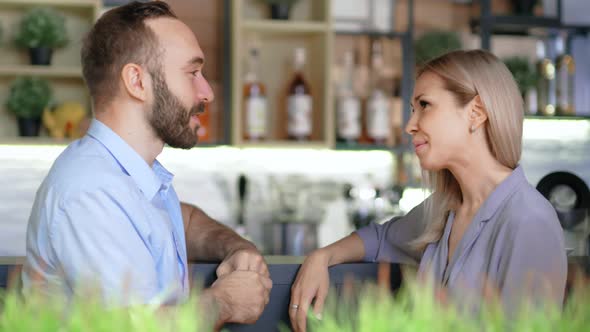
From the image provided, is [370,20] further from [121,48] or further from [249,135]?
[121,48]

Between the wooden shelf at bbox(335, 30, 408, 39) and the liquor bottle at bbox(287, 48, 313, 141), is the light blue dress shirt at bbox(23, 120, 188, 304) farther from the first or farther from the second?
the wooden shelf at bbox(335, 30, 408, 39)

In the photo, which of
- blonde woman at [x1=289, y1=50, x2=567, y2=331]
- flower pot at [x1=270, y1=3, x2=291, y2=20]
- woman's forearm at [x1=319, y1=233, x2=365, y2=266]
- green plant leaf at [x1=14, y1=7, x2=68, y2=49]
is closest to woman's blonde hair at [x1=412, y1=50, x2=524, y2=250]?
blonde woman at [x1=289, y1=50, x2=567, y2=331]

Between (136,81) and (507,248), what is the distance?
0.68m

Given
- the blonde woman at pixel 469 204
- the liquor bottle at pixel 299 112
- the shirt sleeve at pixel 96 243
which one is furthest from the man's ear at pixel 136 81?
the liquor bottle at pixel 299 112

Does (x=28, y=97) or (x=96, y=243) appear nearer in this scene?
(x=96, y=243)

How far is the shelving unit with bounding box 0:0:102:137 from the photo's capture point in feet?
9.67

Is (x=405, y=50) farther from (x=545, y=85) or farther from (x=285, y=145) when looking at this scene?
(x=285, y=145)

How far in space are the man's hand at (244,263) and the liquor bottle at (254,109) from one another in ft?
5.59

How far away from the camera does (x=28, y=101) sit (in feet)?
9.56

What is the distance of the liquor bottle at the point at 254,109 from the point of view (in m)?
3.08

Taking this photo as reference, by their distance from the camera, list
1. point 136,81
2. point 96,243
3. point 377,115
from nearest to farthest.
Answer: point 96,243
point 136,81
point 377,115

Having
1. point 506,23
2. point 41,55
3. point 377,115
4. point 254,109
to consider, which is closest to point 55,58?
point 41,55

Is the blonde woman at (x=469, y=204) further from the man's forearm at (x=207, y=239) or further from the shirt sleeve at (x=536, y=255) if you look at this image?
the man's forearm at (x=207, y=239)

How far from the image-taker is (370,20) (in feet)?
11.2
